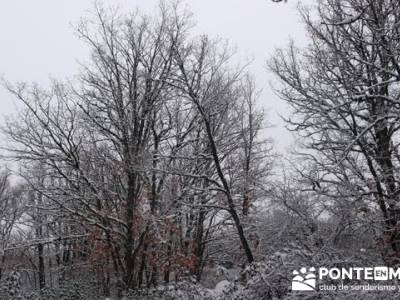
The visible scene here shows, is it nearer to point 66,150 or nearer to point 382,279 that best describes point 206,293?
point 382,279

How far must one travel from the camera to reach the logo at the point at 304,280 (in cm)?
798

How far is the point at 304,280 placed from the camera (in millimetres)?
8078

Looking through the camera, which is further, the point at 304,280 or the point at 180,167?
the point at 180,167

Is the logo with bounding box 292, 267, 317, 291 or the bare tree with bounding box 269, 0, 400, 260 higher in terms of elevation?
the bare tree with bounding box 269, 0, 400, 260

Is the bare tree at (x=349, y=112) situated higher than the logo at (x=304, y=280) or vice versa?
the bare tree at (x=349, y=112)

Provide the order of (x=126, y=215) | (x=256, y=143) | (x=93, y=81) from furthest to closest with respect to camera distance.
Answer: (x=256, y=143)
(x=93, y=81)
(x=126, y=215)

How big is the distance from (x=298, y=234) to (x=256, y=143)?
793 cm

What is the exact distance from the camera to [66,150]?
15320 millimetres

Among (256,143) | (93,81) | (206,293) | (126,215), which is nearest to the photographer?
(206,293)

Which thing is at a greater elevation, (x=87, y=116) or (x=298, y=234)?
(x=87, y=116)

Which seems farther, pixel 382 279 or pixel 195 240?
pixel 195 240

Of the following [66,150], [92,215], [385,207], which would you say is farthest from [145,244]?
[385,207]

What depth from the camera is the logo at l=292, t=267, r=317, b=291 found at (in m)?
7.98

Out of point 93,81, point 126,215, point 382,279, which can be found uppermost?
point 93,81
